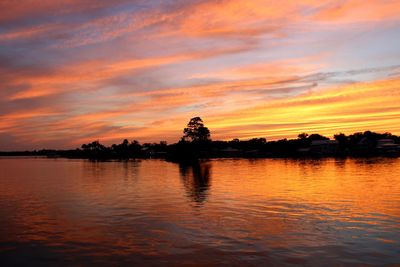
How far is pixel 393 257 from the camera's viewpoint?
18.2 meters

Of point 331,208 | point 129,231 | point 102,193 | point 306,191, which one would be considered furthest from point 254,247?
point 102,193

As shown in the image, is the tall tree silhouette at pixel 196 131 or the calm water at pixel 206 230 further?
the tall tree silhouette at pixel 196 131

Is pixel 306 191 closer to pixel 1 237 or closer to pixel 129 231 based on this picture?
pixel 129 231

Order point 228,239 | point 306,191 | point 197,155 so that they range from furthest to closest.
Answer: point 197,155 → point 306,191 → point 228,239

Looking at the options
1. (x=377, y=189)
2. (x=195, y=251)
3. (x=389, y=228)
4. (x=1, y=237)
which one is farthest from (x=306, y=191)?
(x=1, y=237)

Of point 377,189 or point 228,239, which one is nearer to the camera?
point 228,239

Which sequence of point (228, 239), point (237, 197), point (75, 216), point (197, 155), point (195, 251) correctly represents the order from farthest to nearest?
point (197, 155) < point (237, 197) < point (75, 216) < point (228, 239) < point (195, 251)

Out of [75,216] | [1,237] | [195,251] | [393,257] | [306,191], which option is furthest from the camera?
[306,191]

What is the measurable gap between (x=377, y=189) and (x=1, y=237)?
39470 millimetres

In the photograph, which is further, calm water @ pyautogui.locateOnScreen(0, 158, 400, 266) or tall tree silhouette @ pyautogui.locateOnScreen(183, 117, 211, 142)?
tall tree silhouette @ pyautogui.locateOnScreen(183, 117, 211, 142)

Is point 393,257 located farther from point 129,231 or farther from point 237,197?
point 237,197

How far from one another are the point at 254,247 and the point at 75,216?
659 inches

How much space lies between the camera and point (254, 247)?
20281mm

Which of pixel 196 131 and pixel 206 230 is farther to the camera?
pixel 196 131
